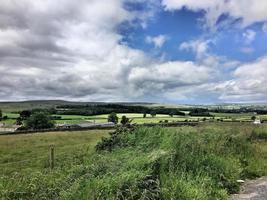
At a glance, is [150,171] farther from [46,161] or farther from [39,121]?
[39,121]

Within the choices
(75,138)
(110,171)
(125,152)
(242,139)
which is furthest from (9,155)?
(110,171)

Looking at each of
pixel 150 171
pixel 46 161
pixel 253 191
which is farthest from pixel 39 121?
pixel 150 171

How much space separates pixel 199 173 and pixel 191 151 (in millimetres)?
1679

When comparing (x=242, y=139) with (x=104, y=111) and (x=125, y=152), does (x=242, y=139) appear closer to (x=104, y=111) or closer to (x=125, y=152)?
(x=125, y=152)

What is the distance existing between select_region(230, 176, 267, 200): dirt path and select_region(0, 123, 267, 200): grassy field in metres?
0.32

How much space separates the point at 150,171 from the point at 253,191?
392 cm

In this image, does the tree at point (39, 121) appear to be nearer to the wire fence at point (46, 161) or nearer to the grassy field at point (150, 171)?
the wire fence at point (46, 161)

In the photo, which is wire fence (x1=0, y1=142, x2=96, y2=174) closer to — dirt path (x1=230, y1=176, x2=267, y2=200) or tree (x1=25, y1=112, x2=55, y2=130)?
dirt path (x1=230, y1=176, x2=267, y2=200)

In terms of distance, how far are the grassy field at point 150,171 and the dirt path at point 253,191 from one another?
323mm

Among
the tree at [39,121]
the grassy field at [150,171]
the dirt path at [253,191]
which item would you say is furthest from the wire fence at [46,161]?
the tree at [39,121]

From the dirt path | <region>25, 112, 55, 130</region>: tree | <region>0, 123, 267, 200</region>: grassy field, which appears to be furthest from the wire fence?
<region>25, 112, 55, 130</region>: tree

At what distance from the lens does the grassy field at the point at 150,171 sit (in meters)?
7.91

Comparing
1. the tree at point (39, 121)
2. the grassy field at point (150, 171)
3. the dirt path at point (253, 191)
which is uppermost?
the grassy field at point (150, 171)

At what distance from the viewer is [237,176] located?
42.7 feet
